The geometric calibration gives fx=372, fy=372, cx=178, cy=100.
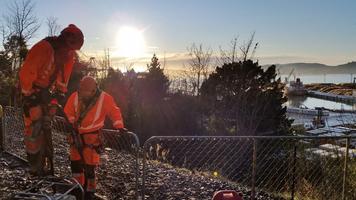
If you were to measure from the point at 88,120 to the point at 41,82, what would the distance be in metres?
0.73

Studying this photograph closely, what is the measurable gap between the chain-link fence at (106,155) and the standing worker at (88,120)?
0.52 metres

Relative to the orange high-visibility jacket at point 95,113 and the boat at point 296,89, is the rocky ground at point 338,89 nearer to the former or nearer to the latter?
the boat at point 296,89

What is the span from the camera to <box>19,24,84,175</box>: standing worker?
4152mm

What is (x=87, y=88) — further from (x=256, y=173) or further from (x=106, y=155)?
(x=256, y=173)

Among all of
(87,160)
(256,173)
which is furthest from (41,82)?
(256,173)

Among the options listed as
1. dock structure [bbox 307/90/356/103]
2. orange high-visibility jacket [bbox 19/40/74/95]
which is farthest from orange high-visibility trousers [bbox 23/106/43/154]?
dock structure [bbox 307/90/356/103]

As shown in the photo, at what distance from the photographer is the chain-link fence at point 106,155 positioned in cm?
607

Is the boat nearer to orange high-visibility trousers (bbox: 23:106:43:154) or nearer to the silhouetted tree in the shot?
the silhouetted tree

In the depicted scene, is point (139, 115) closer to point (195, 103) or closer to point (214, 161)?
point (195, 103)

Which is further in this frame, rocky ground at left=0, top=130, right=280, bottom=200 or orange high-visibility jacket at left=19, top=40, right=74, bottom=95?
rocky ground at left=0, top=130, right=280, bottom=200

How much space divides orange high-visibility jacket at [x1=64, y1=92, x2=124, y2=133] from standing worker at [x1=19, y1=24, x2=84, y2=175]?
320mm

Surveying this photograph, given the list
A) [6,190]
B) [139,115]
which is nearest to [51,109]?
[6,190]

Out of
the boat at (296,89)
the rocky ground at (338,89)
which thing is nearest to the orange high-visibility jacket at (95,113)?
the boat at (296,89)

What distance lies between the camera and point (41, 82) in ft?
14.2
